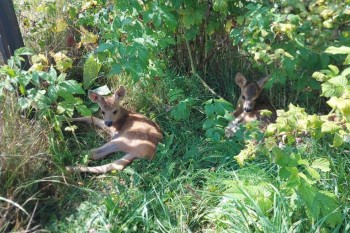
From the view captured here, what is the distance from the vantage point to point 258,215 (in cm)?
A: 329

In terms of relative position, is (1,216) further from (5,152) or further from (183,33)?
(183,33)

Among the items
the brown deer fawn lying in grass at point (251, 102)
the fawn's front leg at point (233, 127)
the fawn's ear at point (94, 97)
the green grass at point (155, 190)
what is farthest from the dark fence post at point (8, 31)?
the brown deer fawn lying in grass at point (251, 102)

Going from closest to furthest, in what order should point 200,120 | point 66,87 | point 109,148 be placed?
point 66,87
point 109,148
point 200,120

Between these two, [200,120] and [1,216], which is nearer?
[1,216]

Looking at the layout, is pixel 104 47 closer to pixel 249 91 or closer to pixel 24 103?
pixel 24 103

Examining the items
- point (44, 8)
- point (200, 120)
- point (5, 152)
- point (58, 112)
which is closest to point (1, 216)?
point (5, 152)

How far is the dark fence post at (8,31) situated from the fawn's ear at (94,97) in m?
0.95

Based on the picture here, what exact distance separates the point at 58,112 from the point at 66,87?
12.5 inches

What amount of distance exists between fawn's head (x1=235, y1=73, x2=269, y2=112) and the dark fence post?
260 centimetres

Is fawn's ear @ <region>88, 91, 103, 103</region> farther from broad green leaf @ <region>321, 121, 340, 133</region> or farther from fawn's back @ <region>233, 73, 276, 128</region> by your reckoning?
broad green leaf @ <region>321, 121, 340, 133</region>

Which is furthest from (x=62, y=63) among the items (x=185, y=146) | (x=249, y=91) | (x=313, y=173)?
(x=313, y=173)

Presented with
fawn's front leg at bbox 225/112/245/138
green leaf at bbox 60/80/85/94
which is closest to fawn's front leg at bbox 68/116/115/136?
green leaf at bbox 60/80/85/94

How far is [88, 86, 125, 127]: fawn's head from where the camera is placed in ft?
17.3

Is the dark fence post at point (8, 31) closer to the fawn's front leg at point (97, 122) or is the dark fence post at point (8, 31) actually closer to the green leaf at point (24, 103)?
the green leaf at point (24, 103)
